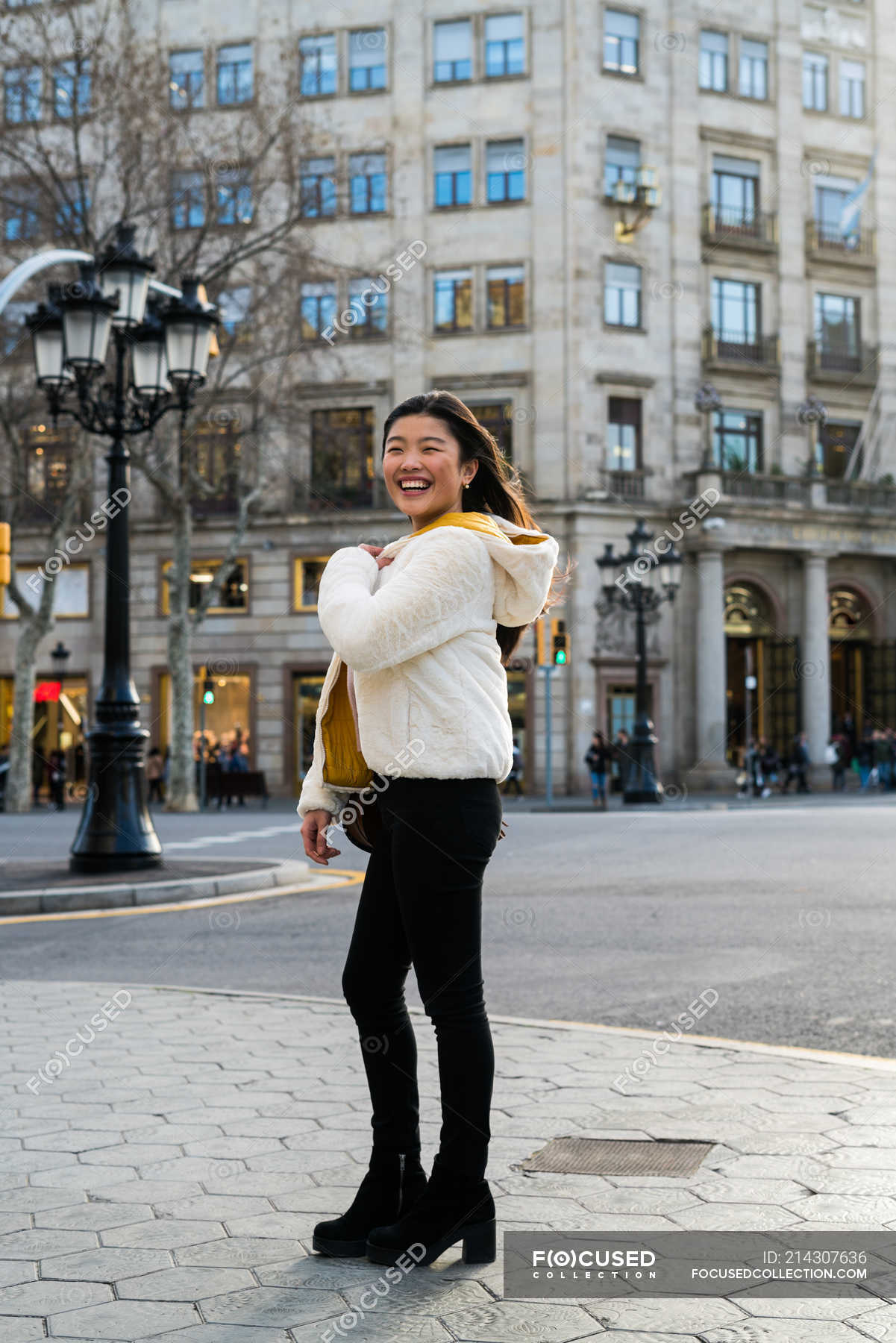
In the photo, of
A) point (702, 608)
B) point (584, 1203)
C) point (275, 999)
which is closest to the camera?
point (584, 1203)

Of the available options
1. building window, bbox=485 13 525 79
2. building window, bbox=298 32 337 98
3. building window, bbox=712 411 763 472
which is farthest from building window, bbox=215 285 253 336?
building window, bbox=712 411 763 472

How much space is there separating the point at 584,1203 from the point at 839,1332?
97cm

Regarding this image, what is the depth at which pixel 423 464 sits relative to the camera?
3.36 meters

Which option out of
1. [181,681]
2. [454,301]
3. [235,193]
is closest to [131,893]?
[181,681]

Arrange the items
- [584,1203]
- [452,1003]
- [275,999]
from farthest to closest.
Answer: [275,999] < [584,1203] < [452,1003]

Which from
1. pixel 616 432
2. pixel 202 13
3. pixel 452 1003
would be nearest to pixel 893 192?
pixel 616 432

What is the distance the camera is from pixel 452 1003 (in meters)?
3.14

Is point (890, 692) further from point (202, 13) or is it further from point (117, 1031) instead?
point (117, 1031)

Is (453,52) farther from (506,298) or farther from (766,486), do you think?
(766,486)

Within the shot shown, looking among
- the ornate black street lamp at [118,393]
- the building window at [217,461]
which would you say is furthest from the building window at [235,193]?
the ornate black street lamp at [118,393]

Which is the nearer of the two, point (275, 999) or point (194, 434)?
point (275, 999)

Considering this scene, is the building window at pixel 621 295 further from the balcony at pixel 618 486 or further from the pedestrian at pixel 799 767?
the pedestrian at pixel 799 767

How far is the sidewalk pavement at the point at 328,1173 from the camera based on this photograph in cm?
285

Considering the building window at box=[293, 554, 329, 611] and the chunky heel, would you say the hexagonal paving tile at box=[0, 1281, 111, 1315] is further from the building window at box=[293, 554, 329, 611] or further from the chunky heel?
the building window at box=[293, 554, 329, 611]
